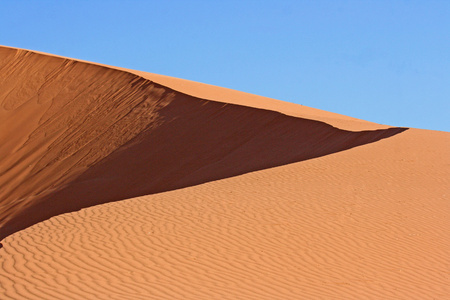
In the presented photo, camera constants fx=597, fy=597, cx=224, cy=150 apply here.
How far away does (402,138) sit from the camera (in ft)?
61.2

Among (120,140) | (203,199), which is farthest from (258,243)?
(120,140)

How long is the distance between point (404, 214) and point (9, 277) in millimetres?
6971

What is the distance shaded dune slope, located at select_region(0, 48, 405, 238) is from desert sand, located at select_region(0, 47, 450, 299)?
75mm

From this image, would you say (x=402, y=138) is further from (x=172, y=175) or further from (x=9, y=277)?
(x=9, y=277)

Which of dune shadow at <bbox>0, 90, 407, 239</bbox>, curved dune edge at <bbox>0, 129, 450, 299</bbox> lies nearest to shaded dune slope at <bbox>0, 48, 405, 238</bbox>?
dune shadow at <bbox>0, 90, 407, 239</bbox>

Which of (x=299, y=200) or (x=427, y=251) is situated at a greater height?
(x=299, y=200)

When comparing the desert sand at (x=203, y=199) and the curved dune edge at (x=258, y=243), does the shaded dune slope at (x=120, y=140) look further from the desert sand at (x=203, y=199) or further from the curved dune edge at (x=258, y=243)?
the curved dune edge at (x=258, y=243)

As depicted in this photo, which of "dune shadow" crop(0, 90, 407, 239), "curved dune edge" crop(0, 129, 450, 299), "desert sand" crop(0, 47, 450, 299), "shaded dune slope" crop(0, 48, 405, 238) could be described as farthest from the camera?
"shaded dune slope" crop(0, 48, 405, 238)

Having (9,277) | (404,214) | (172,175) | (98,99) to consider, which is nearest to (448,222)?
(404,214)

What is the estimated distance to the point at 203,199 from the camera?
12.8 m

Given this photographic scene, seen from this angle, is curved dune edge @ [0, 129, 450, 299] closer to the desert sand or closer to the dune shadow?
the desert sand

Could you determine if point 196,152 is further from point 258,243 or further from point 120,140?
point 258,243

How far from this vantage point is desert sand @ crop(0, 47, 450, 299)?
8344mm

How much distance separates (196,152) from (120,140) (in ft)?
11.3
